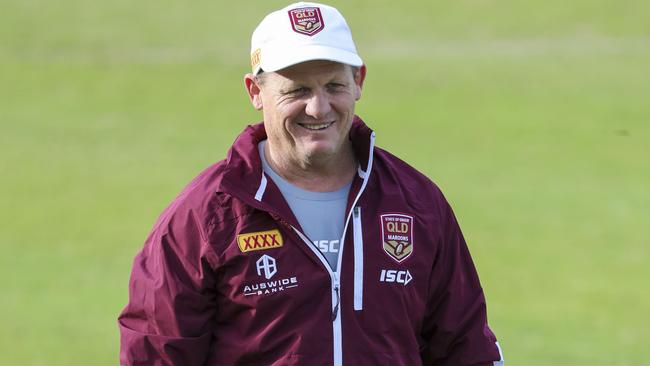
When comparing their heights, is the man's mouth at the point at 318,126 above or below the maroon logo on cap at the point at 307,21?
below

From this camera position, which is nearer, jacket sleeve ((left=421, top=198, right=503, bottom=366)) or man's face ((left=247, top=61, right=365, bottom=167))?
man's face ((left=247, top=61, right=365, bottom=167))

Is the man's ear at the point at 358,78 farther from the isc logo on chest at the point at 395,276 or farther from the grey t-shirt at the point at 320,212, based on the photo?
the isc logo on chest at the point at 395,276

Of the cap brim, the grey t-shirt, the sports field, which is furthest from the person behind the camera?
the sports field

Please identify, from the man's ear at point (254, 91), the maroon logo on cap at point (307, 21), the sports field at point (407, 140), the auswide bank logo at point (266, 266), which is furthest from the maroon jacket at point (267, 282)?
the sports field at point (407, 140)

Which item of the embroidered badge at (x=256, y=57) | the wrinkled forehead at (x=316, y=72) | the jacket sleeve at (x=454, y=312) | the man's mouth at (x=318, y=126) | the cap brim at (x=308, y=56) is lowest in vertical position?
the jacket sleeve at (x=454, y=312)

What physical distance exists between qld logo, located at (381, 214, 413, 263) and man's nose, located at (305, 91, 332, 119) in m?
0.35

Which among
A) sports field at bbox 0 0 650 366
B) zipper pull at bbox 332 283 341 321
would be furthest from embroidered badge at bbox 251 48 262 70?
sports field at bbox 0 0 650 366

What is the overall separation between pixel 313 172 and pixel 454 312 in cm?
56

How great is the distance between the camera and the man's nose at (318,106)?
12.8ft

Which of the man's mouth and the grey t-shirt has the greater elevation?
the man's mouth

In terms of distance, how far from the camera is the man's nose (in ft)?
12.8

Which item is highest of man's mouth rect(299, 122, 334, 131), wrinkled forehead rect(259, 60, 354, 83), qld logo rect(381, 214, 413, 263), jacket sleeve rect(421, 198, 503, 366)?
wrinkled forehead rect(259, 60, 354, 83)

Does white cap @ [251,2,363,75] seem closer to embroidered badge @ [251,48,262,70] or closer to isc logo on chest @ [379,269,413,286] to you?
embroidered badge @ [251,48,262,70]

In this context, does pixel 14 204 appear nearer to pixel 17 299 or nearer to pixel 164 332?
pixel 17 299
